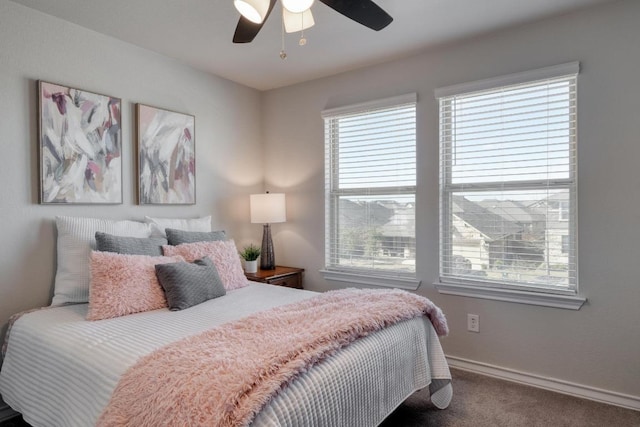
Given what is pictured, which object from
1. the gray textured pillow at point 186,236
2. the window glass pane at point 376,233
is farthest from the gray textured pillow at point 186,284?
the window glass pane at point 376,233

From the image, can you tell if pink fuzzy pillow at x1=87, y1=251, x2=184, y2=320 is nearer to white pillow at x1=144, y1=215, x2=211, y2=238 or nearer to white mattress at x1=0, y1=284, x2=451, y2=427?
white mattress at x1=0, y1=284, x2=451, y2=427

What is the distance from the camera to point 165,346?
150cm

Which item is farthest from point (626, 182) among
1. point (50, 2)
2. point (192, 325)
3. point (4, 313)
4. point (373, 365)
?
point (4, 313)

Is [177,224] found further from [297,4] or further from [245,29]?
[297,4]

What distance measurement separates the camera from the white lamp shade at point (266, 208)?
137 inches

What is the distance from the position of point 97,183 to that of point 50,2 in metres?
1.11

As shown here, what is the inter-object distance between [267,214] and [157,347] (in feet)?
6.59

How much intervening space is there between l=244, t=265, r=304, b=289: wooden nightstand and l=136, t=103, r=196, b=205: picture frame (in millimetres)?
859

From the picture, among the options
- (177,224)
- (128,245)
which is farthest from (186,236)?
(128,245)

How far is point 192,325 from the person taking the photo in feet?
6.04

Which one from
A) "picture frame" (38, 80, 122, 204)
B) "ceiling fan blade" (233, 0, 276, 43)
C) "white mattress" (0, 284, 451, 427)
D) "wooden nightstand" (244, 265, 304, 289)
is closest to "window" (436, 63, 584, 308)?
"white mattress" (0, 284, 451, 427)

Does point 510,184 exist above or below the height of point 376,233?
above

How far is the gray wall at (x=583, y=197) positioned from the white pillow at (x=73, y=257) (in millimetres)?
2349

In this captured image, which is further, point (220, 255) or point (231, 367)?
point (220, 255)
